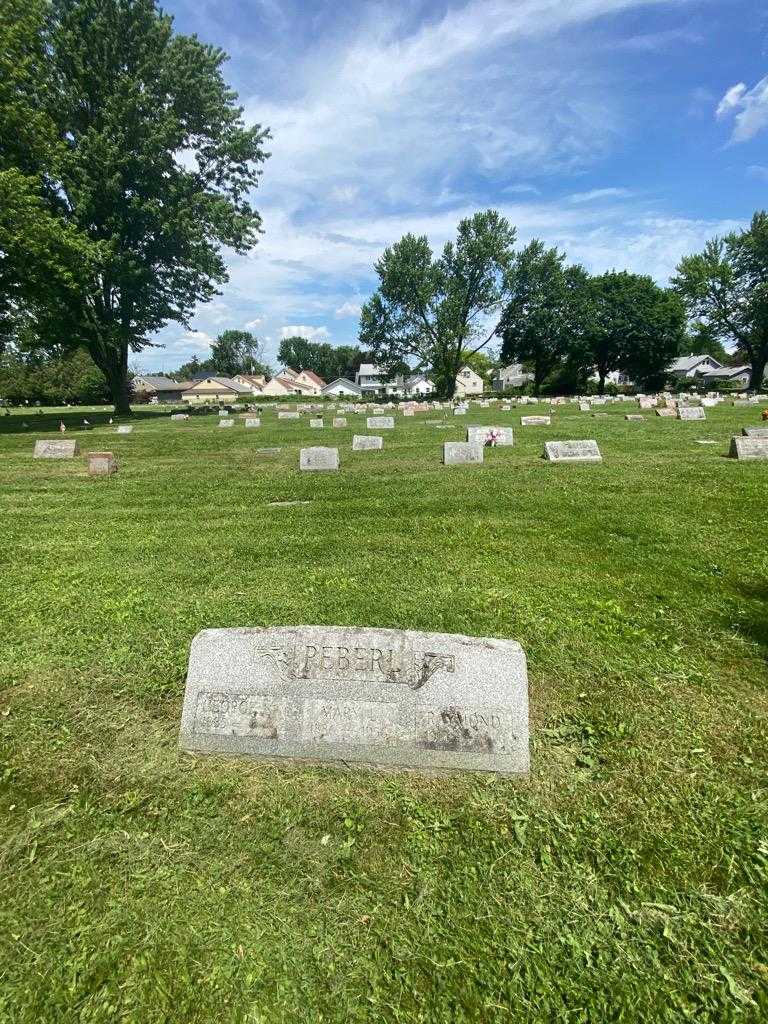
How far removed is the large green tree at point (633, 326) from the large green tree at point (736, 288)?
248 cm

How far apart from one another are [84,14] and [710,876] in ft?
136

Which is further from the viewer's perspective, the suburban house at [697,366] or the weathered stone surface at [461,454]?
the suburban house at [697,366]

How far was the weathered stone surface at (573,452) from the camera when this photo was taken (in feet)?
41.2

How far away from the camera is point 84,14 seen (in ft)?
85.4

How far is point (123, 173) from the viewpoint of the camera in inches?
1125

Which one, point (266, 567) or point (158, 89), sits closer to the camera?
point (266, 567)

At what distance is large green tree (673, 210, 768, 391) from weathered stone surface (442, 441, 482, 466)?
56.3 meters

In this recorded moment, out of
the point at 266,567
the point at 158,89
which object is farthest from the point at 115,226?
the point at 266,567

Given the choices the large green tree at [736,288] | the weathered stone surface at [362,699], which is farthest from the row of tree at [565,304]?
the weathered stone surface at [362,699]

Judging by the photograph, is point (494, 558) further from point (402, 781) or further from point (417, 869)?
point (417, 869)

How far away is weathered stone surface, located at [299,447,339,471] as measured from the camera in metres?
12.6

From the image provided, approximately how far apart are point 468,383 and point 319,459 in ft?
317

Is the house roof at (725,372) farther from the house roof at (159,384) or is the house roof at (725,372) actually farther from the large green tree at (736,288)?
the house roof at (159,384)

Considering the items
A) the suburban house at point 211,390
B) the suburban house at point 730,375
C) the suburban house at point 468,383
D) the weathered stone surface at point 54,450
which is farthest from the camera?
the suburban house at point 468,383
